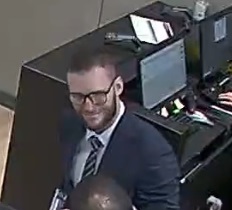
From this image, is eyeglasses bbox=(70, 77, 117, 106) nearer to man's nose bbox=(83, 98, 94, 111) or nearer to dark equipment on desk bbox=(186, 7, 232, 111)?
man's nose bbox=(83, 98, 94, 111)

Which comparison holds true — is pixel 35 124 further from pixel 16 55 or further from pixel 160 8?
pixel 16 55

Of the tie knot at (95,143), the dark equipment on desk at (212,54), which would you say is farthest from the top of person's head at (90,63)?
the dark equipment on desk at (212,54)

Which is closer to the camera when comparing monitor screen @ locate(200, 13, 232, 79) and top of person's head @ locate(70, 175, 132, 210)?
top of person's head @ locate(70, 175, 132, 210)

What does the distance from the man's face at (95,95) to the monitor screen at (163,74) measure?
591 millimetres

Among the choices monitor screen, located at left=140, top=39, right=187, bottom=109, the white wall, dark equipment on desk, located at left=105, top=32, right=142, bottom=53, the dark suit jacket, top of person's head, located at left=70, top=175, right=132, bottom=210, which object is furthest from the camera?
the white wall

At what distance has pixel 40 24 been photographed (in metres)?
5.17

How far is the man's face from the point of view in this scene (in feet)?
9.86

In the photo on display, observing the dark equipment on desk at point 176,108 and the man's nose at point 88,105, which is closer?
the man's nose at point 88,105

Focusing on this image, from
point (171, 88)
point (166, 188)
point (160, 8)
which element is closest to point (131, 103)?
point (171, 88)

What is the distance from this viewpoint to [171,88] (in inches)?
150

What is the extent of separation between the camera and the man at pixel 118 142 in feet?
9.74

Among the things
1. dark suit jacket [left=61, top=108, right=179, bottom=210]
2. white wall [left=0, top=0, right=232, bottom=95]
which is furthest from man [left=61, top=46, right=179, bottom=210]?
white wall [left=0, top=0, right=232, bottom=95]

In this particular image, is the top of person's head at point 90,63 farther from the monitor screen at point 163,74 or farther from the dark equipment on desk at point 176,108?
the monitor screen at point 163,74

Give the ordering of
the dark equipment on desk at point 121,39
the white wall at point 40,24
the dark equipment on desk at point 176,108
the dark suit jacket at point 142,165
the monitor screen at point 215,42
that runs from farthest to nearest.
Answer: the white wall at point 40,24
the monitor screen at point 215,42
the dark equipment on desk at point 121,39
the dark equipment on desk at point 176,108
the dark suit jacket at point 142,165
